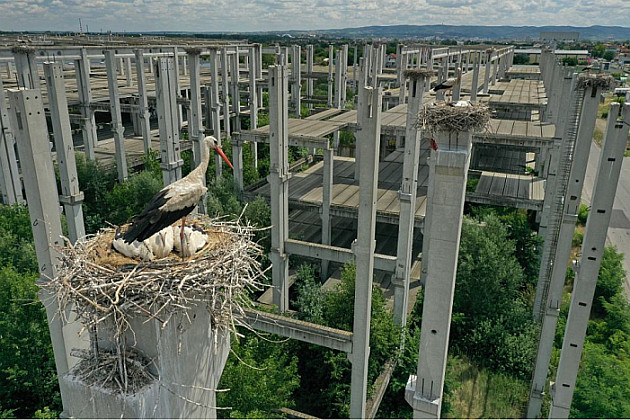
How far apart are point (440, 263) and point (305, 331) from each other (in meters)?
5.39

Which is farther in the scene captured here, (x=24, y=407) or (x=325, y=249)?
(x=325, y=249)

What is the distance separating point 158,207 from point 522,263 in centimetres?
2050

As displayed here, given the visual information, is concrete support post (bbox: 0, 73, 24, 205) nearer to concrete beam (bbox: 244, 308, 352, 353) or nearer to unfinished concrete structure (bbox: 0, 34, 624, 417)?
unfinished concrete structure (bbox: 0, 34, 624, 417)

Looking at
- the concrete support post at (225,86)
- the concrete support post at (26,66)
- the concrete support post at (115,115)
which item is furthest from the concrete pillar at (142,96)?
the concrete support post at (26,66)

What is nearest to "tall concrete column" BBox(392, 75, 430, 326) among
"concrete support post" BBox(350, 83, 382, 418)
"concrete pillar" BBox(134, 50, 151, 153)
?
"concrete support post" BBox(350, 83, 382, 418)

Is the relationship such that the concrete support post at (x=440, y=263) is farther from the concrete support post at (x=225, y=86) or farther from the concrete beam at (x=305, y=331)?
the concrete support post at (x=225, y=86)

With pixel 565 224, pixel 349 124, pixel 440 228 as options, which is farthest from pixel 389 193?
pixel 440 228

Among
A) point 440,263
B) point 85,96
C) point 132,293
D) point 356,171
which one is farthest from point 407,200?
point 85,96

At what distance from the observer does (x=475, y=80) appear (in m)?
29.7

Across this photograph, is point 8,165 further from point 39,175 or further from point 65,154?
point 39,175

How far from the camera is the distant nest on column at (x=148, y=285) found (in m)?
5.12

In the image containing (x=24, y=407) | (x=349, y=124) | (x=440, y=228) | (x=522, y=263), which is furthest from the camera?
(x=349, y=124)

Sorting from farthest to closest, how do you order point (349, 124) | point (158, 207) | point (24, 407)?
point (349, 124) → point (24, 407) → point (158, 207)

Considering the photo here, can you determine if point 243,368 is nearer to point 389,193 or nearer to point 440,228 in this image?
point 440,228
